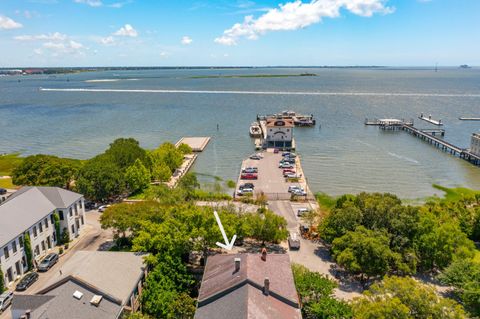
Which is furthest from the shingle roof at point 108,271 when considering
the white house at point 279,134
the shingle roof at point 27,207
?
the white house at point 279,134

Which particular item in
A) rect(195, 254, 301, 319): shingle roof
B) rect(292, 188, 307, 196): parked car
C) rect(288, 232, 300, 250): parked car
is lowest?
rect(288, 232, 300, 250): parked car

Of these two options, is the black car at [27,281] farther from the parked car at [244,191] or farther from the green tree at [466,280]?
the green tree at [466,280]

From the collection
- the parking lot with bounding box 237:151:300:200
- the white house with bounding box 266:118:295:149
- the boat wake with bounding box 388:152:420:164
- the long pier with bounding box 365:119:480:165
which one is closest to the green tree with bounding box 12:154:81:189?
the parking lot with bounding box 237:151:300:200

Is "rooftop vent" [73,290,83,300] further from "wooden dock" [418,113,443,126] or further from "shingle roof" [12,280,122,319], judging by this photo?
"wooden dock" [418,113,443,126]

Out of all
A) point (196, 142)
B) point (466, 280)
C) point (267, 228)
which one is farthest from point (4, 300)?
point (196, 142)

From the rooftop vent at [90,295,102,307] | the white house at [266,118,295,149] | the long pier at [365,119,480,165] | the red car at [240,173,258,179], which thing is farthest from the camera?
the white house at [266,118,295,149]

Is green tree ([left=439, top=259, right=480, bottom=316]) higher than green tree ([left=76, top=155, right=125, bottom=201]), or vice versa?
green tree ([left=76, top=155, right=125, bottom=201])
